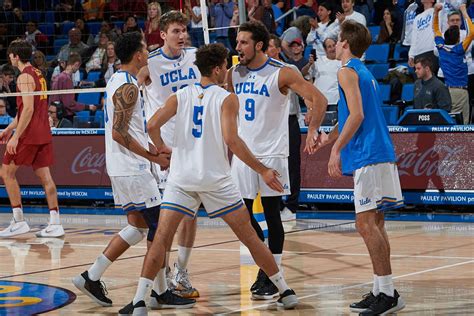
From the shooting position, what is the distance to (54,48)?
67.7 feet

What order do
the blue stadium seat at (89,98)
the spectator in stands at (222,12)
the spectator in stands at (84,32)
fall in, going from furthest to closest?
the blue stadium seat at (89,98) → the spectator in stands at (84,32) → the spectator in stands at (222,12)

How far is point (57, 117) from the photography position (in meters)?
17.8

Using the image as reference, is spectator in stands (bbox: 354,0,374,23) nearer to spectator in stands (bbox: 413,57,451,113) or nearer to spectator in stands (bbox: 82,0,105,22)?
spectator in stands (bbox: 413,57,451,113)

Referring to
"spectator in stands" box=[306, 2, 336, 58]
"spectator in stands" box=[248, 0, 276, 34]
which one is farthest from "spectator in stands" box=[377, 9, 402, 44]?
"spectator in stands" box=[248, 0, 276, 34]

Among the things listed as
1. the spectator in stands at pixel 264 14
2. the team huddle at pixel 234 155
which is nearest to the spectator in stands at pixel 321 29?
the spectator in stands at pixel 264 14

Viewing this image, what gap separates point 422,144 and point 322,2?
18.0ft

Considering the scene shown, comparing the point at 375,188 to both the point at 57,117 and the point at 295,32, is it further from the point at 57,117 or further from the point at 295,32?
the point at 57,117

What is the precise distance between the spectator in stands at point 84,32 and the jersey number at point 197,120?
11.8m

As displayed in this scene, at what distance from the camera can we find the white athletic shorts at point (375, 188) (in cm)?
754

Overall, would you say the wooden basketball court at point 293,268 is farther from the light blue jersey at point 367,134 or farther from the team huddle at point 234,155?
the light blue jersey at point 367,134

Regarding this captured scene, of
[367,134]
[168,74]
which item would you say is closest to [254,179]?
[367,134]

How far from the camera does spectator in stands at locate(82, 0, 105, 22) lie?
61.7 ft

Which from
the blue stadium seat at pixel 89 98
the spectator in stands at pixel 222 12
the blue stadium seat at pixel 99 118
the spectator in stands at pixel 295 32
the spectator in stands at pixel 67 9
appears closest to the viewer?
the spectator in stands at pixel 295 32

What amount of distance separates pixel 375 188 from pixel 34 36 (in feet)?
42.7
